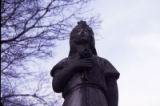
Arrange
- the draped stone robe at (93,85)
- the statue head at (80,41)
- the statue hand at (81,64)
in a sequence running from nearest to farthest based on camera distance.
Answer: the draped stone robe at (93,85) → the statue hand at (81,64) → the statue head at (80,41)

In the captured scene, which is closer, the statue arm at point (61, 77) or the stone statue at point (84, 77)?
the stone statue at point (84, 77)

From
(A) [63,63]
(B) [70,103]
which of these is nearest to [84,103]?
(B) [70,103]

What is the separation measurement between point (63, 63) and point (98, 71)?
1.47ft

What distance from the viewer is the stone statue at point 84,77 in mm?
3398

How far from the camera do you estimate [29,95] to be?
7.34 meters

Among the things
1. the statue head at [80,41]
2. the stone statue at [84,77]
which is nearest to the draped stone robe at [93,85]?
the stone statue at [84,77]

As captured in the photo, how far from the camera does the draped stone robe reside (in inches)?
132

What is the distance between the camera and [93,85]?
3504 millimetres

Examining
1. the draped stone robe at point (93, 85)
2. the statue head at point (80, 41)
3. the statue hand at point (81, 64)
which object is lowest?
the draped stone robe at point (93, 85)

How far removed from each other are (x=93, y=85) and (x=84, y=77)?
13cm

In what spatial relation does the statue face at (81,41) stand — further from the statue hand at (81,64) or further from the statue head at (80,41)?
the statue hand at (81,64)

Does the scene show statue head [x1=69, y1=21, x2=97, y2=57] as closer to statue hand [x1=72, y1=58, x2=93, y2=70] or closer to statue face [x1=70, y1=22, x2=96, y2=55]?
statue face [x1=70, y1=22, x2=96, y2=55]

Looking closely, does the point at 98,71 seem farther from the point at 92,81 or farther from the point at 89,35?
the point at 89,35

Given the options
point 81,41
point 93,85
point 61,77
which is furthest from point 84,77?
point 81,41
